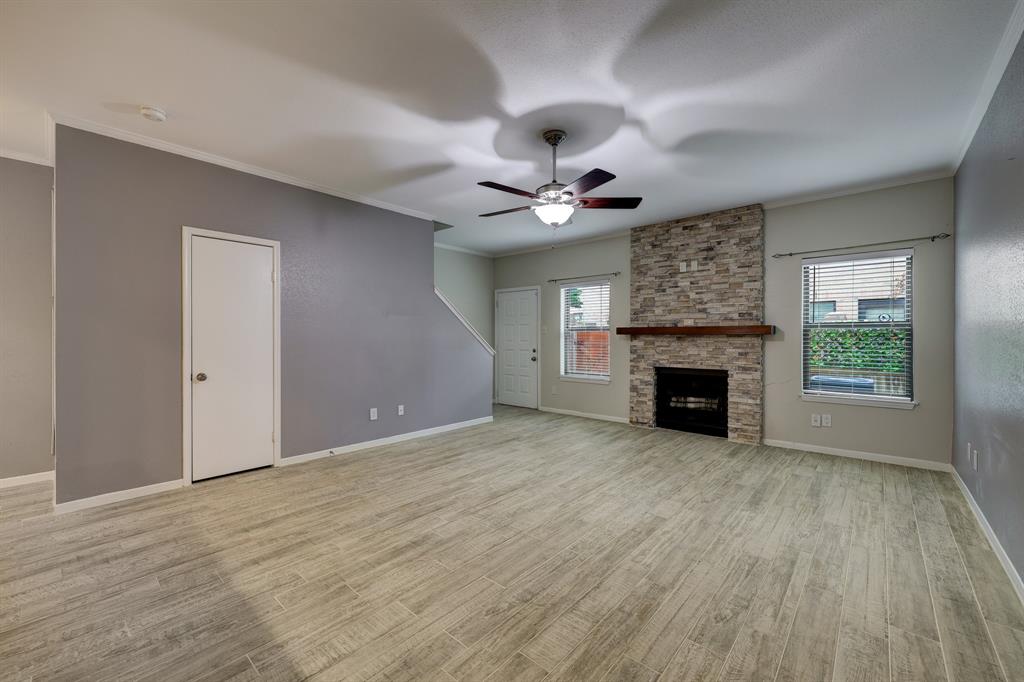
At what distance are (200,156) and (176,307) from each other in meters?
1.37

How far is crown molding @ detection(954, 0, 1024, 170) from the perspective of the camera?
2170 mm

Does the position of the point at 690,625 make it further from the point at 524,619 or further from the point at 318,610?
the point at 318,610

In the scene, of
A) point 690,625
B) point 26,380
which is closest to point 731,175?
point 690,625

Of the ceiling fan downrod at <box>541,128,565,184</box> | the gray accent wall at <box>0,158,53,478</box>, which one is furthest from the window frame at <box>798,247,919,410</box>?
the gray accent wall at <box>0,158,53,478</box>

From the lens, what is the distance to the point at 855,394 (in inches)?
187

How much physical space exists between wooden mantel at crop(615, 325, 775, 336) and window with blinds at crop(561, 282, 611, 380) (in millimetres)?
589

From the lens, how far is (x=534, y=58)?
2.50 m

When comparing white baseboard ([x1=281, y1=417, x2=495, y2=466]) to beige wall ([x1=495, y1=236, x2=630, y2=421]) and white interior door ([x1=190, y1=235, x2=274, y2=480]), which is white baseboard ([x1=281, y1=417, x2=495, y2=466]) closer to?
white interior door ([x1=190, y1=235, x2=274, y2=480])

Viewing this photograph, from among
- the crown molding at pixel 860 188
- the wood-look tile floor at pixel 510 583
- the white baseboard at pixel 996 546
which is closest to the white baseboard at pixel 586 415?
the wood-look tile floor at pixel 510 583

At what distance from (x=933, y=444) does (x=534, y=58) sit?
17.1 ft

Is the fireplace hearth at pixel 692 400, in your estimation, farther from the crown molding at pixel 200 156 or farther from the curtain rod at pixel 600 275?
the crown molding at pixel 200 156

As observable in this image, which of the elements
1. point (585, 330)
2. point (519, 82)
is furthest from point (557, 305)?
point (519, 82)

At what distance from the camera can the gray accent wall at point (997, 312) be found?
2273 millimetres

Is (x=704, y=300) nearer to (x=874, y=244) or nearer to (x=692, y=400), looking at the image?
(x=692, y=400)
